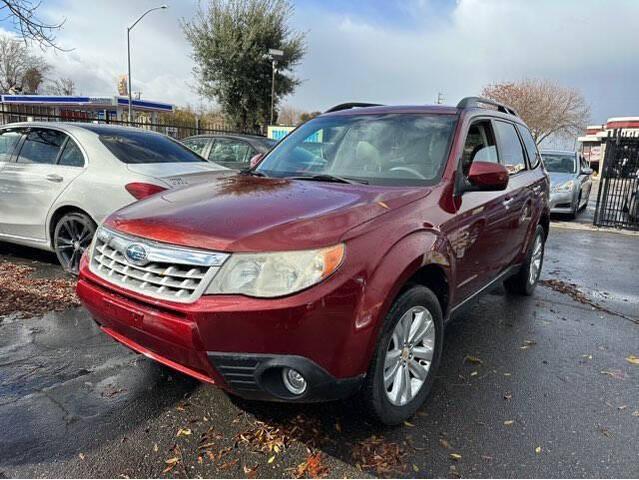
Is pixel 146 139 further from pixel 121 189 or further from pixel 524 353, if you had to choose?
pixel 524 353

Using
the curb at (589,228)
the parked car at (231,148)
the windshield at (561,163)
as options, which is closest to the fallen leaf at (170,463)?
the parked car at (231,148)

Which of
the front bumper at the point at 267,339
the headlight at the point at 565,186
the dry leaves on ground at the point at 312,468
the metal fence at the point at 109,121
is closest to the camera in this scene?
the front bumper at the point at 267,339

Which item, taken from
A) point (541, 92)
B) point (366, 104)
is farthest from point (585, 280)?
point (541, 92)

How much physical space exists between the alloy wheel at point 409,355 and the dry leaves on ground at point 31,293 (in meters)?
3.09

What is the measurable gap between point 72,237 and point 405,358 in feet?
12.5

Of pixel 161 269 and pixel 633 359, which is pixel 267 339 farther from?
pixel 633 359

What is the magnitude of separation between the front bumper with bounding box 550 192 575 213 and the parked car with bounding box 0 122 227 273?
8729mm

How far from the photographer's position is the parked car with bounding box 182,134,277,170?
9.09 m

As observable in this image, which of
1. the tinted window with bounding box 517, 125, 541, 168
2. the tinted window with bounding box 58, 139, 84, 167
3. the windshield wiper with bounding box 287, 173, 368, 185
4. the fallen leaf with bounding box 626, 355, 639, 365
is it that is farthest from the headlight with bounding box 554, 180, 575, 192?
the tinted window with bounding box 58, 139, 84, 167

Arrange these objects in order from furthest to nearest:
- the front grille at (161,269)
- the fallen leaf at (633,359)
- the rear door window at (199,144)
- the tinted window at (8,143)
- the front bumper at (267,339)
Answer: the rear door window at (199,144) → the tinted window at (8,143) → the fallen leaf at (633,359) → the front grille at (161,269) → the front bumper at (267,339)

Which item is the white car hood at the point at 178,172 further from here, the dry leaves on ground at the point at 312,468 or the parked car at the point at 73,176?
the dry leaves on ground at the point at 312,468

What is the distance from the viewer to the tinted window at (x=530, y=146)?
190 inches

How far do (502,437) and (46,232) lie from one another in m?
4.73

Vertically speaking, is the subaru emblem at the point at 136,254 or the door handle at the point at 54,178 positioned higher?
the door handle at the point at 54,178
